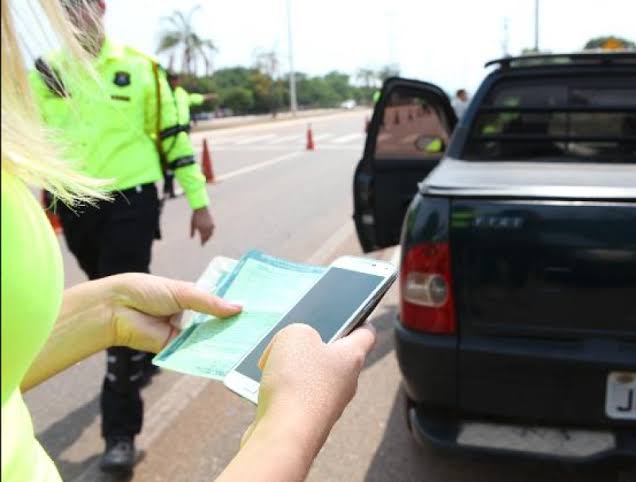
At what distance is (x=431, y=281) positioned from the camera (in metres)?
2.45

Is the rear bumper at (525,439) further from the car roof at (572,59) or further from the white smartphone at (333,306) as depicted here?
the car roof at (572,59)

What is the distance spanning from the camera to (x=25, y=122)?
823mm

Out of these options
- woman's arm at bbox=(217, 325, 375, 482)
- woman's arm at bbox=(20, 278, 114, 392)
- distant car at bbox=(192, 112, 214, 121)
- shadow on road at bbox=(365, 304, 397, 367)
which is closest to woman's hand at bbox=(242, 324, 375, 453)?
woman's arm at bbox=(217, 325, 375, 482)

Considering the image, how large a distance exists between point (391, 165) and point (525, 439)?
6.86 ft

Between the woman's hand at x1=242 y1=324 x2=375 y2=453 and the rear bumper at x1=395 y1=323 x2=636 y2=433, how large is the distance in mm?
1316

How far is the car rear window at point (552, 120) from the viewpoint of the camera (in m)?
3.45

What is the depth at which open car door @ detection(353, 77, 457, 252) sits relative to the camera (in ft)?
13.3

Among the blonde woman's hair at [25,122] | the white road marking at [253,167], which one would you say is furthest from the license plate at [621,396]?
the white road marking at [253,167]

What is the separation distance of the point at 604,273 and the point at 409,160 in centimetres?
203

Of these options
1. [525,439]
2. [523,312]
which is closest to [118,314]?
[523,312]

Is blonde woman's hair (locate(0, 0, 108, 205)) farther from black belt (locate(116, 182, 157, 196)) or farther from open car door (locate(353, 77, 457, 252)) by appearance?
open car door (locate(353, 77, 457, 252))

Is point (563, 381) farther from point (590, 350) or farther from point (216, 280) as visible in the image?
point (216, 280)

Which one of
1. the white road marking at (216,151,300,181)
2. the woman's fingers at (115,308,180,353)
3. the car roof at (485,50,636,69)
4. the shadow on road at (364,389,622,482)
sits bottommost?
the shadow on road at (364,389,622,482)

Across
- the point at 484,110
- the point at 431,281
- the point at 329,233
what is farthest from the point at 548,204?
the point at 329,233
